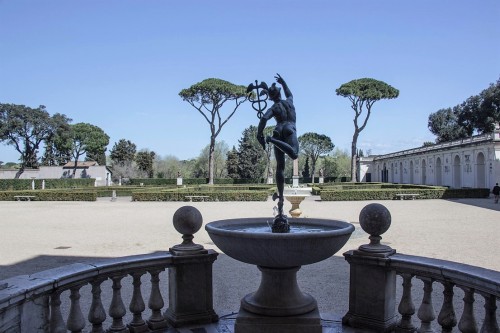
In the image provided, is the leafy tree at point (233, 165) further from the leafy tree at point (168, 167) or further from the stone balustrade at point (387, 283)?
the stone balustrade at point (387, 283)

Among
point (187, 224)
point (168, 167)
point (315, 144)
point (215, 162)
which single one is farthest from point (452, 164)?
point (168, 167)

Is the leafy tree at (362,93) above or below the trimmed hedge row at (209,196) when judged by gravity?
above

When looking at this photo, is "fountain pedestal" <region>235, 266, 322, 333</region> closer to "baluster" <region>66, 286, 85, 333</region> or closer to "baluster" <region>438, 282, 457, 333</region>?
"baluster" <region>438, 282, 457, 333</region>

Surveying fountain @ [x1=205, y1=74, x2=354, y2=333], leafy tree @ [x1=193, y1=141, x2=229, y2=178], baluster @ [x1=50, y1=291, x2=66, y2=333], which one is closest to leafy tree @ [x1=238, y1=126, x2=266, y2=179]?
leafy tree @ [x1=193, y1=141, x2=229, y2=178]

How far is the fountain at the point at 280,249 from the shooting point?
10.5 feet

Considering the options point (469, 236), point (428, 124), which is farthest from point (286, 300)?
point (428, 124)

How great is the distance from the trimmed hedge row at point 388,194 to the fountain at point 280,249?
23.0 metres

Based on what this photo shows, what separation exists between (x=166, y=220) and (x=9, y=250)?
6.62 meters

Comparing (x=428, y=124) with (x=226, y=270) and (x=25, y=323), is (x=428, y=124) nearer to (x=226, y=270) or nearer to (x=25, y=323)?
(x=226, y=270)

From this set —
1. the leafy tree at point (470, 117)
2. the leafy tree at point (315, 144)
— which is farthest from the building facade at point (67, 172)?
the leafy tree at point (470, 117)

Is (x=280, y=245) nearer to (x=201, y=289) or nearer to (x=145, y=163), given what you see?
(x=201, y=289)

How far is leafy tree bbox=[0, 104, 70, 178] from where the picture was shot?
53406mm

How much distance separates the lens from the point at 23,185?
45.4 meters

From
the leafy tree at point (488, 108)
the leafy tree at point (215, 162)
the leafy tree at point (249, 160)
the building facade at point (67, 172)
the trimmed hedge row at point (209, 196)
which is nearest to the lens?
the trimmed hedge row at point (209, 196)
